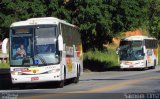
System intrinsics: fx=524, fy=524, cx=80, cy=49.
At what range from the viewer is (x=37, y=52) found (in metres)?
24.5

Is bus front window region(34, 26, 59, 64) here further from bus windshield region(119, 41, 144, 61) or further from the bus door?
the bus door

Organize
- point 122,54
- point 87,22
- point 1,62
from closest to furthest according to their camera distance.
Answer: point 87,22 → point 1,62 → point 122,54

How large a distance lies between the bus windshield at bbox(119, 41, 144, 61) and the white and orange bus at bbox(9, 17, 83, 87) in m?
23.8

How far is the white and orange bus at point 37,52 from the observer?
961 inches

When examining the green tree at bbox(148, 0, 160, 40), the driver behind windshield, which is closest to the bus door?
the green tree at bbox(148, 0, 160, 40)

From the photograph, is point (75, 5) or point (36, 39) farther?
point (75, 5)

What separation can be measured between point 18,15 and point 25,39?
17.4 metres

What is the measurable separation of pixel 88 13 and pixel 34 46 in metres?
16.3

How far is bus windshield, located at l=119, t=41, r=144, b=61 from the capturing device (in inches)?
1913

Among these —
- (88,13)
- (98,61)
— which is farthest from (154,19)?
(88,13)

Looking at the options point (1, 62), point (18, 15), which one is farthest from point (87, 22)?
point (1, 62)

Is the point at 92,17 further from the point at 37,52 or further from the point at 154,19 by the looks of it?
the point at 154,19

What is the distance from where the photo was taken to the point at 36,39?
2470cm

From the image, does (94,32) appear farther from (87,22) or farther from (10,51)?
(10,51)
